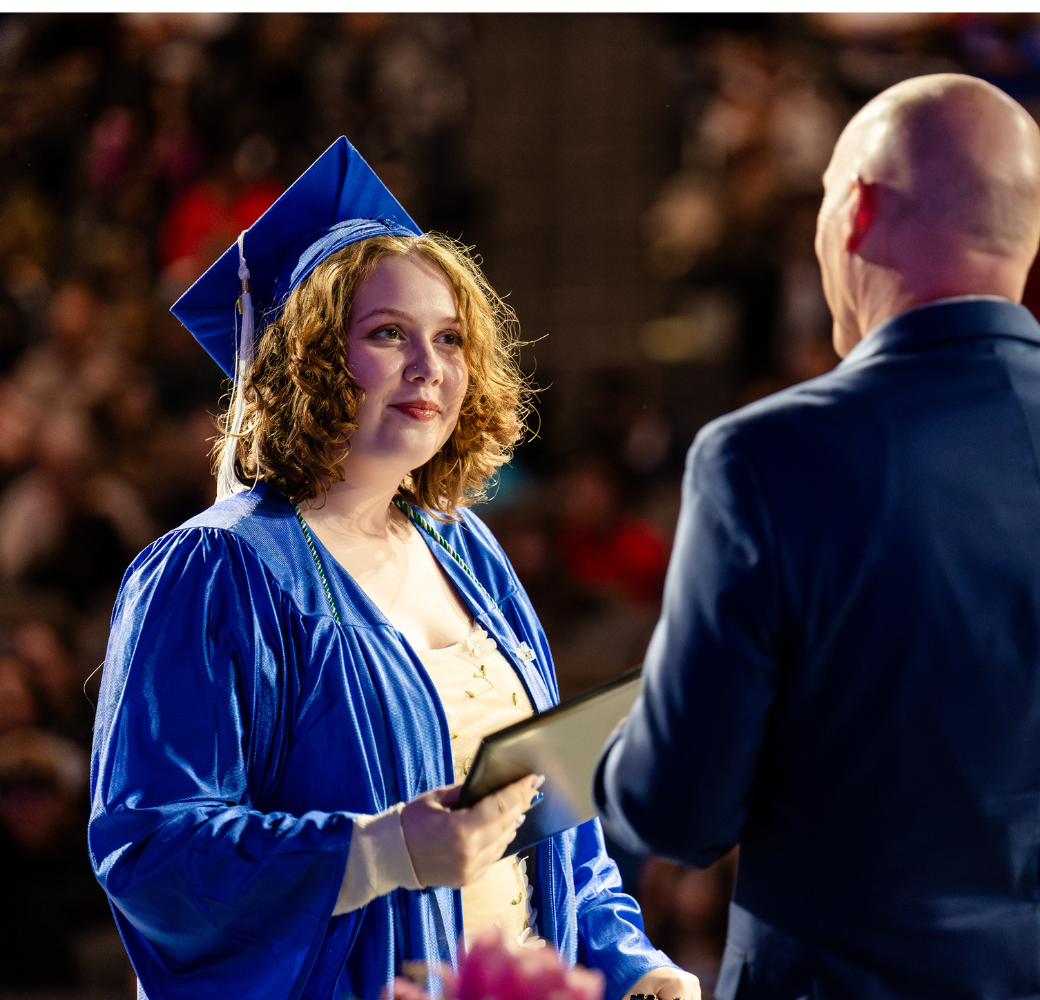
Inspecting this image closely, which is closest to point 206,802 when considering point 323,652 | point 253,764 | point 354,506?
point 253,764

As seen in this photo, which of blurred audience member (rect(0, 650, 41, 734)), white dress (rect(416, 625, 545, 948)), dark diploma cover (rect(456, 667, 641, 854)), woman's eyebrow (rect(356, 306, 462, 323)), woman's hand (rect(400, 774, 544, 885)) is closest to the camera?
dark diploma cover (rect(456, 667, 641, 854))

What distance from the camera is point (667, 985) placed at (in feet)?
5.52

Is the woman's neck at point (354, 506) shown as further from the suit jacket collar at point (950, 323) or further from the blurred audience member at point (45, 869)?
the blurred audience member at point (45, 869)

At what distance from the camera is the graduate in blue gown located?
144cm

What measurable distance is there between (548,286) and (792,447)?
4.85 m

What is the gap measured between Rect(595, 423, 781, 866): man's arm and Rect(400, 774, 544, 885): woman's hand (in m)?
0.33

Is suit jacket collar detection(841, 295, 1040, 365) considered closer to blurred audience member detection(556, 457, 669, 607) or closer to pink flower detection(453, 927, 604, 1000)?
pink flower detection(453, 927, 604, 1000)

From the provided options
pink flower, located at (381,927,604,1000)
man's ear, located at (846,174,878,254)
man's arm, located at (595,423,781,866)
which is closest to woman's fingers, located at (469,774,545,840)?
man's arm, located at (595,423,781,866)

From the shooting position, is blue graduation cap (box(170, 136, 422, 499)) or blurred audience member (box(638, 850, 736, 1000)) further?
blurred audience member (box(638, 850, 736, 1000))

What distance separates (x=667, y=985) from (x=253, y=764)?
0.65 m

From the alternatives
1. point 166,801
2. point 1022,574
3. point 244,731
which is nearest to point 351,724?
point 244,731

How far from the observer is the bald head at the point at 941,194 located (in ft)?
3.66

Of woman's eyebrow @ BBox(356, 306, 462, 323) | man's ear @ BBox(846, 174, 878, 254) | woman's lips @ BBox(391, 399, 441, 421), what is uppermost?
man's ear @ BBox(846, 174, 878, 254)

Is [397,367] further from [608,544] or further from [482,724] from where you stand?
[608,544]
